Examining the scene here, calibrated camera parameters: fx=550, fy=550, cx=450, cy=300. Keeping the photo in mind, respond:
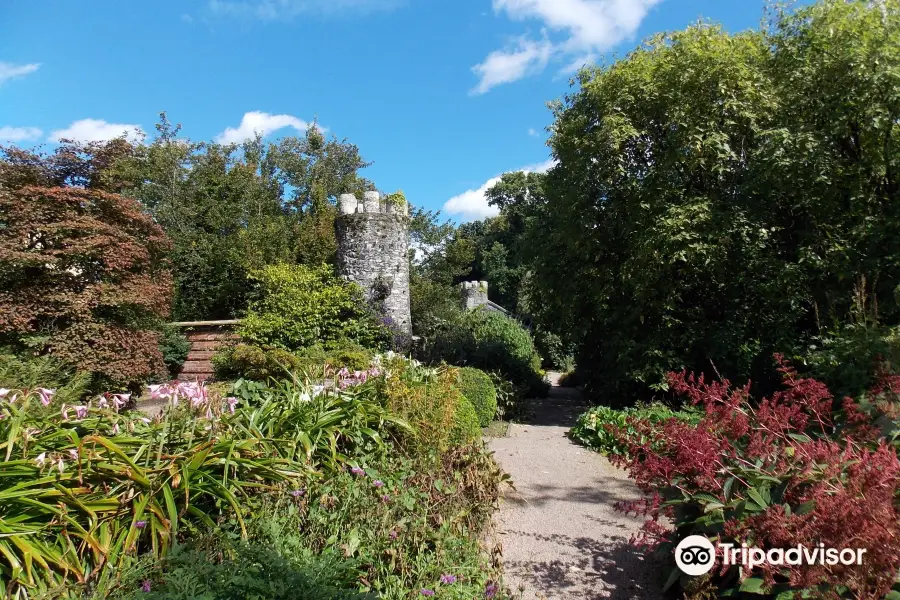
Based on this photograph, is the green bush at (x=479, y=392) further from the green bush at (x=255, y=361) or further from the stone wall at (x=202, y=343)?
the stone wall at (x=202, y=343)

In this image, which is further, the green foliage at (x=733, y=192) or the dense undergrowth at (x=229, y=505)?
the green foliage at (x=733, y=192)

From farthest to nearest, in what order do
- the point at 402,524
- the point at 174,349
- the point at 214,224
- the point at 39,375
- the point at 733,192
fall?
the point at 214,224, the point at 174,349, the point at 733,192, the point at 39,375, the point at 402,524

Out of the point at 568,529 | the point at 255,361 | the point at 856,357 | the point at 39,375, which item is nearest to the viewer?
the point at 568,529

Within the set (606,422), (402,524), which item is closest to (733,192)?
(606,422)

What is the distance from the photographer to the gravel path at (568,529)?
2.96 metres

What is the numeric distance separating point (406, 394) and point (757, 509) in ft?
8.89

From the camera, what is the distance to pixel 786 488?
220cm

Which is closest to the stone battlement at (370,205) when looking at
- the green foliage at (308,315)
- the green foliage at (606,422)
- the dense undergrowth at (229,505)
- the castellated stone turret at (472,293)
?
the green foliage at (308,315)

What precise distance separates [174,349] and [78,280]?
486cm

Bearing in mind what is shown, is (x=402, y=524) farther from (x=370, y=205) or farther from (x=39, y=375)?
(x=370, y=205)

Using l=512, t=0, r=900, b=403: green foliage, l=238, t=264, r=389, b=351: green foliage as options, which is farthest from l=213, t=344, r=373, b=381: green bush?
l=512, t=0, r=900, b=403: green foliage

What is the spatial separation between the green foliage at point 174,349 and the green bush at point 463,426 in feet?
26.0

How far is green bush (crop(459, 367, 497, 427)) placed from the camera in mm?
7141

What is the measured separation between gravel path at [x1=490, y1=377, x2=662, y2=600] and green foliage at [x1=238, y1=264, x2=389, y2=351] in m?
4.31
